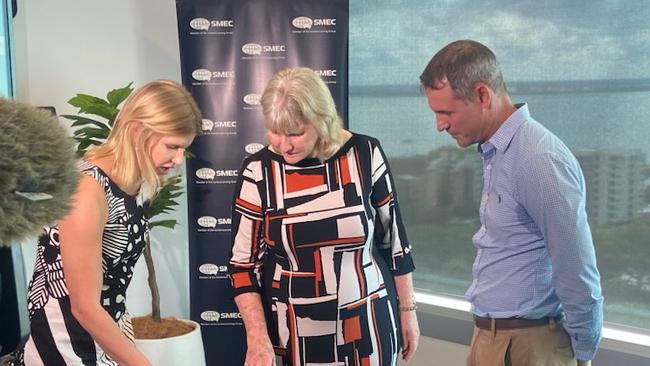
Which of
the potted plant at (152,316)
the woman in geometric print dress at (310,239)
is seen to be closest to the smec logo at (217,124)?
the potted plant at (152,316)

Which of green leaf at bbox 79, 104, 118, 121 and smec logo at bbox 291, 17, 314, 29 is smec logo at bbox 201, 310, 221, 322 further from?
Answer: smec logo at bbox 291, 17, 314, 29

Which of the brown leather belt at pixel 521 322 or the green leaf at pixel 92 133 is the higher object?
the green leaf at pixel 92 133

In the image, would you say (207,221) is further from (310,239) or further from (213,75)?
(310,239)

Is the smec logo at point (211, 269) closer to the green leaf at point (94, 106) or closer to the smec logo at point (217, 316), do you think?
the smec logo at point (217, 316)

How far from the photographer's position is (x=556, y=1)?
9.83 ft

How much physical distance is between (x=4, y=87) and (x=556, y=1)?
2.75m

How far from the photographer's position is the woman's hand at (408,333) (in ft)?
7.27

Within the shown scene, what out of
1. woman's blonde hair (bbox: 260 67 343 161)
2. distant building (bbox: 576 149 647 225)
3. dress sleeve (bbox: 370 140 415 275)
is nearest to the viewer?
woman's blonde hair (bbox: 260 67 343 161)

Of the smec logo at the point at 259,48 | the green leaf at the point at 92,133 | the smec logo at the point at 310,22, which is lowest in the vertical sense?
the green leaf at the point at 92,133

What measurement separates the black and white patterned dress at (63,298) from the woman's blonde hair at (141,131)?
5 cm

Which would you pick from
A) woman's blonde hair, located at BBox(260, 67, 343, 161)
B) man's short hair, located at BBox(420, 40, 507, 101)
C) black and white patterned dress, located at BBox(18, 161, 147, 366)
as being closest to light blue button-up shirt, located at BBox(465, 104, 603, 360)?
man's short hair, located at BBox(420, 40, 507, 101)

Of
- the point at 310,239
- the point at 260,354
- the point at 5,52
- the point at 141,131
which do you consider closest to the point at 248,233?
the point at 310,239

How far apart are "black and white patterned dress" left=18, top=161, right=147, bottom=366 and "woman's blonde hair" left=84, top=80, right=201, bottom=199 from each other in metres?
0.05

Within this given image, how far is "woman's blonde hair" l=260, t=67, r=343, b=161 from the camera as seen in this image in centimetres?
202
